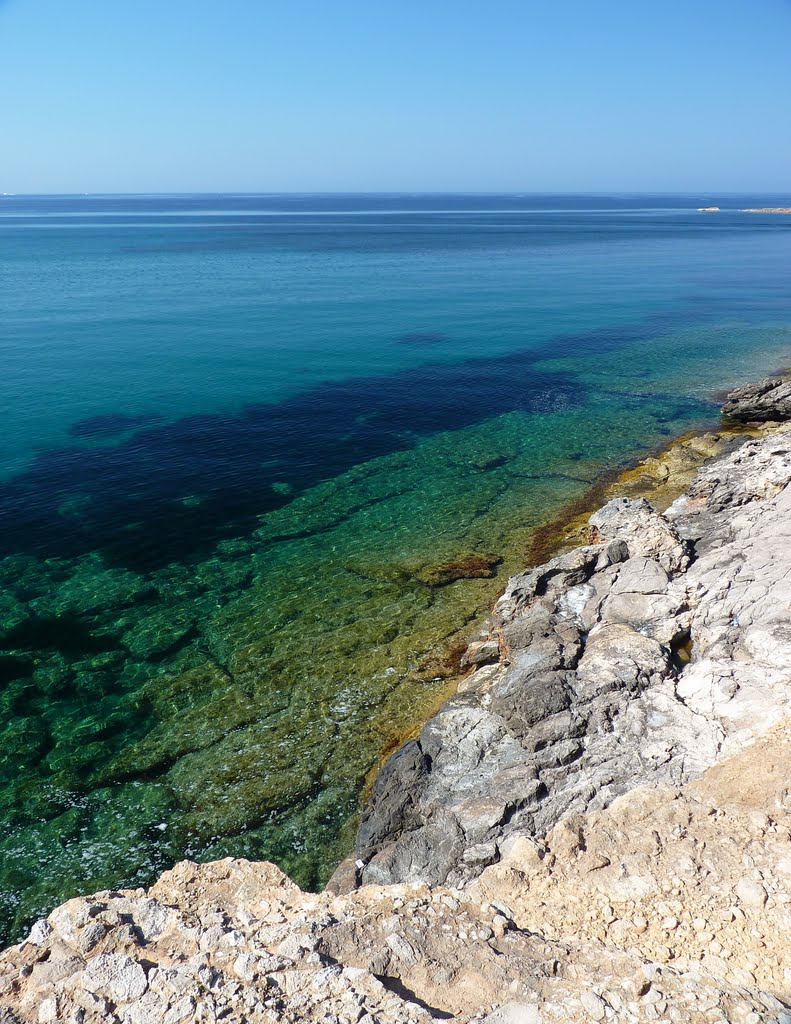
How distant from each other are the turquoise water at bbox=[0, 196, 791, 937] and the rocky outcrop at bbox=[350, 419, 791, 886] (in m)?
2.16

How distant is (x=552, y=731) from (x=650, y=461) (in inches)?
963

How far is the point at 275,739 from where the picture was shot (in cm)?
1908

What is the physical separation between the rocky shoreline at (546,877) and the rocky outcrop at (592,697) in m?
0.06

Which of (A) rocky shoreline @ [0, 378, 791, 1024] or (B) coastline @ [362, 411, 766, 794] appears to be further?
(B) coastline @ [362, 411, 766, 794]

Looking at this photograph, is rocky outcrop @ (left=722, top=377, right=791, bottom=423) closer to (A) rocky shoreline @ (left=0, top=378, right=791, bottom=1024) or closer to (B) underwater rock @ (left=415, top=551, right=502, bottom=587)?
(B) underwater rock @ (left=415, top=551, right=502, bottom=587)

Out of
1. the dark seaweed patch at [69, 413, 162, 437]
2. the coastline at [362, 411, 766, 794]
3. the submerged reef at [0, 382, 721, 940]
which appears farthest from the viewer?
the dark seaweed patch at [69, 413, 162, 437]

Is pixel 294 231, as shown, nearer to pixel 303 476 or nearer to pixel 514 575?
pixel 303 476

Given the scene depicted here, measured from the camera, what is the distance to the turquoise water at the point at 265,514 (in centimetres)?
1761

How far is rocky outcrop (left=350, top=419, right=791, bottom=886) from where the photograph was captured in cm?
1422

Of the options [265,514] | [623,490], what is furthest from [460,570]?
[623,490]

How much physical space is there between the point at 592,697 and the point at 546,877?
5.36 metres

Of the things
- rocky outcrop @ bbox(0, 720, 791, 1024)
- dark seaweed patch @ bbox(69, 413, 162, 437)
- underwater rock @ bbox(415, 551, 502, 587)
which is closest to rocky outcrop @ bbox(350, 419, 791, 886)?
rocky outcrop @ bbox(0, 720, 791, 1024)

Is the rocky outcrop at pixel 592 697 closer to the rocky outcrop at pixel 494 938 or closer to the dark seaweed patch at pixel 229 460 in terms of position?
the rocky outcrop at pixel 494 938

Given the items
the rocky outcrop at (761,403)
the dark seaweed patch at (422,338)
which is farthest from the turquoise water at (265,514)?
the rocky outcrop at (761,403)
